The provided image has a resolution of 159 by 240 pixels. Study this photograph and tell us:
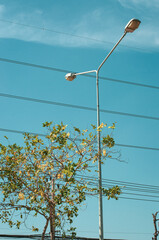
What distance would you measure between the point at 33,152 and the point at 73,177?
2111 mm

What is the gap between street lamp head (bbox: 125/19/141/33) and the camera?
46.6ft

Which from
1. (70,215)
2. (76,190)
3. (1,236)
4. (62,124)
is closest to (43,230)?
(70,215)

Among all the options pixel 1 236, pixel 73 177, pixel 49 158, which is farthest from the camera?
pixel 1 236

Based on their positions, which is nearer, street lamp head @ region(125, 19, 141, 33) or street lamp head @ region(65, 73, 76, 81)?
street lamp head @ region(125, 19, 141, 33)

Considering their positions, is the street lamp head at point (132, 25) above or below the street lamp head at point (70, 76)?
above

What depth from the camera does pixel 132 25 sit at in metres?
14.3

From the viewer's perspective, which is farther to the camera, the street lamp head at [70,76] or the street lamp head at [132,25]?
the street lamp head at [70,76]

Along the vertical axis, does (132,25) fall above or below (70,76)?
above

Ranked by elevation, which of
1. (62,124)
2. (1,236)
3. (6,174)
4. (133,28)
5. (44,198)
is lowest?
(1,236)

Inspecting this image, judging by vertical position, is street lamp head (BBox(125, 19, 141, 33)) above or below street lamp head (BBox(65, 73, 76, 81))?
above

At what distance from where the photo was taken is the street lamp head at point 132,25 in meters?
14.2

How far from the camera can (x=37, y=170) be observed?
1368 centimetres

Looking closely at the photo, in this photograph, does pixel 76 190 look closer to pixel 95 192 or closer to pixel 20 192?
pixel 95 192

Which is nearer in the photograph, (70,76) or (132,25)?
(132,25)
